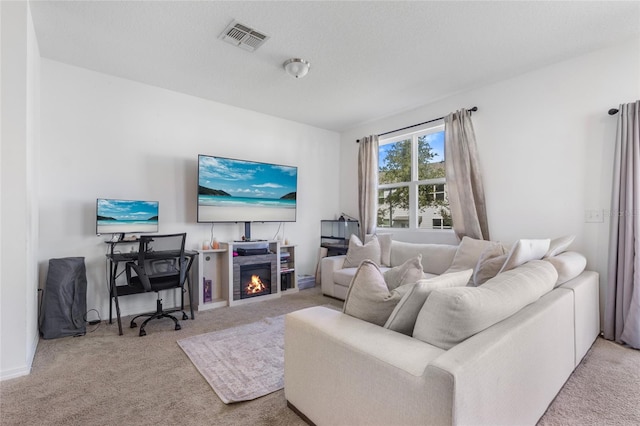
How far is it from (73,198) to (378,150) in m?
3.88

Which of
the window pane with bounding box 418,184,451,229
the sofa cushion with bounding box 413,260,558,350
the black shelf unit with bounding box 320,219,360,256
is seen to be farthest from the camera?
the black shelf unit with bounding box 320,219,360,256

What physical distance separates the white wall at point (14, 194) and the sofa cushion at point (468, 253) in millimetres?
3607

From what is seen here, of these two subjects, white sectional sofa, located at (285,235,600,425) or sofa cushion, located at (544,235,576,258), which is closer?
white sectional sofa, located at (285,235,600,425)

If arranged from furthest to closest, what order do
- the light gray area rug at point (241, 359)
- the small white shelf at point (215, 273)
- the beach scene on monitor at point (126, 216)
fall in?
the small white shelf at point (215, 273)
the beach scene on monitor at point (126, 216)
the light gray area rug at point (241, 359)

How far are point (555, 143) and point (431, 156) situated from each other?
140cm

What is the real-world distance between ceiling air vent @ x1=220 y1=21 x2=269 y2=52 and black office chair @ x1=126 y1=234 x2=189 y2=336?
→ 1.84 meters

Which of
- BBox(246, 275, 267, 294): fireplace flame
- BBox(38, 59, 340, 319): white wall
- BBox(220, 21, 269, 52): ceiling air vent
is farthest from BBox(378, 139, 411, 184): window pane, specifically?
BBox(220, 21, 269, 52): ceiling air vent

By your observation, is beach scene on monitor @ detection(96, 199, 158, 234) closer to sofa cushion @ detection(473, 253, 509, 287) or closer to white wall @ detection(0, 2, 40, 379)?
white wall @ detection(0, 2, 40, 379)

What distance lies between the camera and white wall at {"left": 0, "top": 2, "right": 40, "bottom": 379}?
2.03 m

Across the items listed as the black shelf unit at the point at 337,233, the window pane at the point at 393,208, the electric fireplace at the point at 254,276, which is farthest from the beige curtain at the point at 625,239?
the electric fireplace at the point at 254,276

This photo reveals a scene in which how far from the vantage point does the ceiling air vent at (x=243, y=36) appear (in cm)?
244

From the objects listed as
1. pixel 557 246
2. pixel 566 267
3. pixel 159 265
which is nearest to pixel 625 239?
pixel 557 246

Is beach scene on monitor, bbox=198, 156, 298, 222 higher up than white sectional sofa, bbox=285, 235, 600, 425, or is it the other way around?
beach scene on monitor, bbox=198, 156, 298, 222

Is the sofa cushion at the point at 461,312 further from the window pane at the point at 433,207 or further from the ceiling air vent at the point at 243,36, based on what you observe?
the window pane at the point at 433,207
